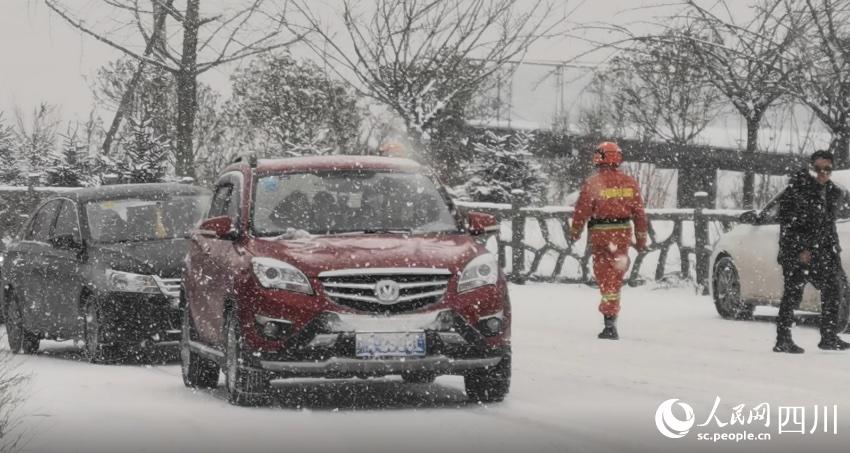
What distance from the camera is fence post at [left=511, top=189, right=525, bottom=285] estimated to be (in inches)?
1161

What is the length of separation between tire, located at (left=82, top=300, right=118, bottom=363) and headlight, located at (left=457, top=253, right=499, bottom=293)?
4862 millimetres

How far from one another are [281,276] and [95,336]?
474cm

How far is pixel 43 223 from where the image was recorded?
58.0 feet

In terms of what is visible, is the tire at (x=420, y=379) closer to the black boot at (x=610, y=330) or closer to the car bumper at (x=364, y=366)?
the car bumper at (x=364, y=366)

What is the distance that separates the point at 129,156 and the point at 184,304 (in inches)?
936

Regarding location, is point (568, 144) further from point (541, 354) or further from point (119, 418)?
point (119, 418)

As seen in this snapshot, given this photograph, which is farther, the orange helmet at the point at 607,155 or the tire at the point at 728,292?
the tire at the point at 728,292

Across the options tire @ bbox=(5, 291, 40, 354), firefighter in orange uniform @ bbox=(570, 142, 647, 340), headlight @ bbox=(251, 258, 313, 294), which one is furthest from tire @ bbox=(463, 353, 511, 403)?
tire @ bbox=(5, 291, 40, 354)

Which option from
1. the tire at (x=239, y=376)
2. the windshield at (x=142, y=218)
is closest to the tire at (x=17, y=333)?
the windshield at (x=142, y=218)

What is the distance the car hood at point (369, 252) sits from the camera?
36.0ft

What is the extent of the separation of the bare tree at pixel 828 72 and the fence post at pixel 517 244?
769 cm

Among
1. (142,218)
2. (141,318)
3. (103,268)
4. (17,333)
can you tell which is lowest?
(17,333)

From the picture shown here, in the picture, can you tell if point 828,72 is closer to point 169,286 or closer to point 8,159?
point 169,286

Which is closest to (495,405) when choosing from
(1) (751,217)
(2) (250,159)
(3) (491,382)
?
(3) (491,382)
